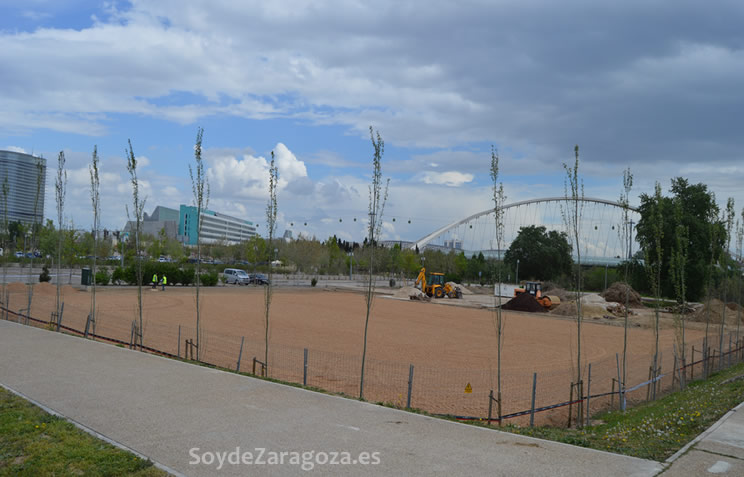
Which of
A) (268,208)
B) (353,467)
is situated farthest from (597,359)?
(353,467)

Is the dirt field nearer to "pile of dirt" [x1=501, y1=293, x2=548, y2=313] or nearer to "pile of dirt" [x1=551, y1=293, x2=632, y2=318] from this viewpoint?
"pile of dirt" [x1=551, y1=293, x2=632, y2=318]

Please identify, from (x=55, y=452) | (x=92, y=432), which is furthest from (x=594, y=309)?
(x=55, y=452)

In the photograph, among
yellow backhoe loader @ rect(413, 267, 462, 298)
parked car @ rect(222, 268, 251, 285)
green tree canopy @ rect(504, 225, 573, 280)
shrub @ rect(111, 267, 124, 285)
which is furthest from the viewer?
green tree canopy @ rect(504, 225, 573, 280)

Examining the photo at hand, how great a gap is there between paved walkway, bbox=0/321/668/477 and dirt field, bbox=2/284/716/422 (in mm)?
4218

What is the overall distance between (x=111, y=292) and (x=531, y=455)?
45.7m

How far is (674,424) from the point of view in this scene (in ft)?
31.5

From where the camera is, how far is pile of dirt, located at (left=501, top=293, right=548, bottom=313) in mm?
51094

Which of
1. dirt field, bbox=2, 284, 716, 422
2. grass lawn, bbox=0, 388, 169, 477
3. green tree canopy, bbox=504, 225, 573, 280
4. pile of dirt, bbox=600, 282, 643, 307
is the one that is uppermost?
green tree canopy, bbox=504, 225, 573, 280

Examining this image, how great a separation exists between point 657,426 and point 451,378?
800 cm

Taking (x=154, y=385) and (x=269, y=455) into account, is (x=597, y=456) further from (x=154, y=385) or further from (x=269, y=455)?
(x=154, y=385)

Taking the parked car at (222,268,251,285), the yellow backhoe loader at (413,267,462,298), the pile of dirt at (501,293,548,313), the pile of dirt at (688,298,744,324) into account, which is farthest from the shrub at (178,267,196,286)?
the pile of dirt at (688,298,744,324)

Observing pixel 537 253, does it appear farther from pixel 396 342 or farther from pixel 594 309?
pixel 396 342

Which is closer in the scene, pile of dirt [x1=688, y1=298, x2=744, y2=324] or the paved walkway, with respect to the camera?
the paved walkway

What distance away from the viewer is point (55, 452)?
6.95 m
